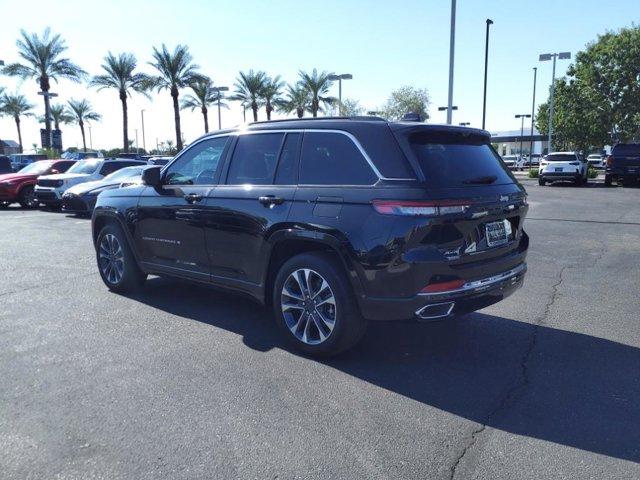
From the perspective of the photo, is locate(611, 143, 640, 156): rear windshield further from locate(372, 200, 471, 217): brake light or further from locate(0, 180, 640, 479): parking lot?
locate(372, 200, 471, 217): brake light

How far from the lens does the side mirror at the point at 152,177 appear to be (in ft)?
18.2

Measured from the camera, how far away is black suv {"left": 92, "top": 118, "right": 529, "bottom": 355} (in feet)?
12.4

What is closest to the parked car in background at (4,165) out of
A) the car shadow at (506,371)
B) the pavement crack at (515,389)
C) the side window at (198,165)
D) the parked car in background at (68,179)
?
the parked car in background at (68,179)

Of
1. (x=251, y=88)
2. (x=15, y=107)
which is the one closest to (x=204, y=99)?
(x=251, y=88)

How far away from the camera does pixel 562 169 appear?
26141mm

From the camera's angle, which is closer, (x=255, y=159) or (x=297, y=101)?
(x=255, y=159)

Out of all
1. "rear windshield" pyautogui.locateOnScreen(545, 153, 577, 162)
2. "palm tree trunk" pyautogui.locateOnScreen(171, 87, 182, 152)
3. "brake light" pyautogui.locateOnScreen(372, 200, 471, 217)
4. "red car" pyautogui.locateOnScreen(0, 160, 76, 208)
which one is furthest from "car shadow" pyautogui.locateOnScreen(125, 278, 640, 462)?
"palm tree trunk" pyautogui.locateOnScreen(171, 87, 182, 152)

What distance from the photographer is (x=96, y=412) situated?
345 centimetres

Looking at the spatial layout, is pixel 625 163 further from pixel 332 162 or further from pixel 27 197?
pixel 332 162

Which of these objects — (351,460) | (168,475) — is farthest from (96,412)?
(351,460)

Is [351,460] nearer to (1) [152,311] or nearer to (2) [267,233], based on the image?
(2) [267,233]

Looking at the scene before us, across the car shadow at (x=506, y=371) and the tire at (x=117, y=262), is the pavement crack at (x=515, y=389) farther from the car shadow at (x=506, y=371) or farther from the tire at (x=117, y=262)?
the tire at (x=117, y=262)

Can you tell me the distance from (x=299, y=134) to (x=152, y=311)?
2.53m

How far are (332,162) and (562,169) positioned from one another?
2490cm
